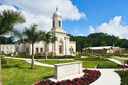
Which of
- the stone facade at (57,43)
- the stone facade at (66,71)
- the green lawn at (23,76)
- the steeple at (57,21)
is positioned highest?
the steeple at (57,21)

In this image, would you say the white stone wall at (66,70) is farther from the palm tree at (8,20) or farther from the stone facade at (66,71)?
the palm tree at (8,20)

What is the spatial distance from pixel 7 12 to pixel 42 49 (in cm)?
3193

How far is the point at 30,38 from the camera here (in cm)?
1409

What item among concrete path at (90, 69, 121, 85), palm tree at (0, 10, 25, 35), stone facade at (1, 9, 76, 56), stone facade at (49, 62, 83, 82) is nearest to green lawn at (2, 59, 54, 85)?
stone facade at (49, 62, 83, 82)

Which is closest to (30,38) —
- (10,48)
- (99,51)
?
(10,48)

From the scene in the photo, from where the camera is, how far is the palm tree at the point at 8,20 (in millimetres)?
7363

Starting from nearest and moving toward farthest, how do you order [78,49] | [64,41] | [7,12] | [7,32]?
[7,12] → [7,32] → [64,41] → [78,49]

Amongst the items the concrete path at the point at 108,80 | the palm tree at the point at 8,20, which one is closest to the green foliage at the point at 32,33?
the palm tree at the point at 8,20

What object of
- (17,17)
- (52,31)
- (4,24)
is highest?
(52,31)

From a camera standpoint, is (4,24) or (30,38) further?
(30,38)

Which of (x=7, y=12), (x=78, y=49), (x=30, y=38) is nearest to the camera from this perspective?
(x=7, y=12)

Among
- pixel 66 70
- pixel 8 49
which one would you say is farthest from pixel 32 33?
pixel 8 49

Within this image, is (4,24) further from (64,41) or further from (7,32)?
(64,41)

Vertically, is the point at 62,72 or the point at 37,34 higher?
the point at 37,34
